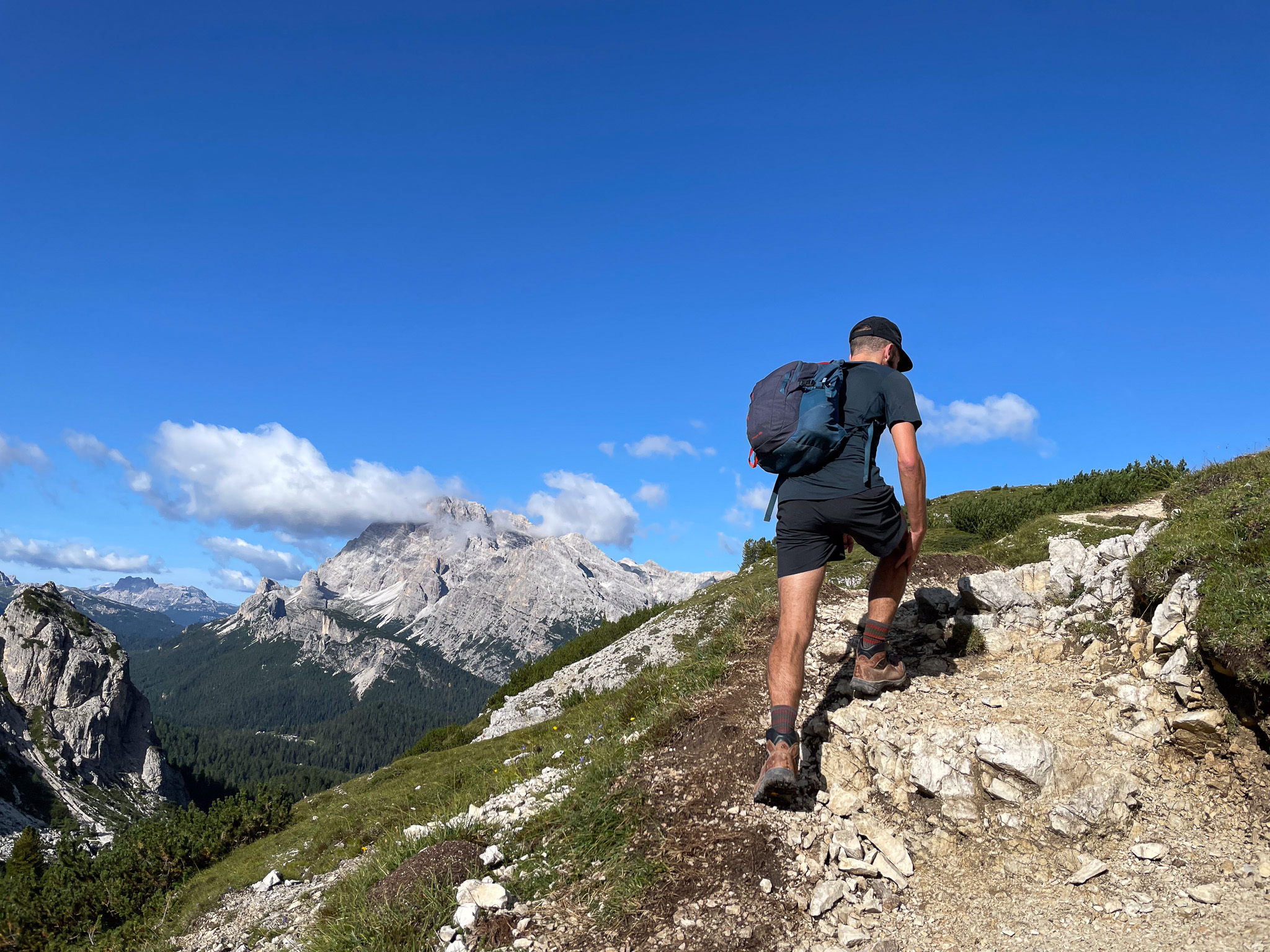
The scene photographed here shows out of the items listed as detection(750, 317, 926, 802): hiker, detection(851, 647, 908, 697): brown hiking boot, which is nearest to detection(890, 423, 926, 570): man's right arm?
detection(750, 317, 926, 802): hiker

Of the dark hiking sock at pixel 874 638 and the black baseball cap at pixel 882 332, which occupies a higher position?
the black baseball cap at pixel 882 332

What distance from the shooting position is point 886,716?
677 centimetres

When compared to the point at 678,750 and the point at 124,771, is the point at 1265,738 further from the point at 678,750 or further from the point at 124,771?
the point at 124,771

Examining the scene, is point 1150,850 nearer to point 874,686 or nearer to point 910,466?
point 874,686

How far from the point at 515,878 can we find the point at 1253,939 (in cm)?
524

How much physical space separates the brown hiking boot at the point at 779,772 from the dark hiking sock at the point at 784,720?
4cm

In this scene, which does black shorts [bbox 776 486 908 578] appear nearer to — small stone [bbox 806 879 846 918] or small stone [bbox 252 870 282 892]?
small stone [bbox 806 879 846 918]

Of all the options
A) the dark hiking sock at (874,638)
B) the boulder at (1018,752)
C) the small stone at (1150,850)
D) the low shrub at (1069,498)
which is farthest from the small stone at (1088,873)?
the low shrub at (1069,498)

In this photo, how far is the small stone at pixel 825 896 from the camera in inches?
201

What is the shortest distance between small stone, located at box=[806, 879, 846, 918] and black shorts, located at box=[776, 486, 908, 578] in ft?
8.03

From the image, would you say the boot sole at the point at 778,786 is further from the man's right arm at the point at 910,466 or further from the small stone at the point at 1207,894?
the small stone at the point at 1207,894

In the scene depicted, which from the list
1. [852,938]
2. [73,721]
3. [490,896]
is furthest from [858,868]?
[73,721]

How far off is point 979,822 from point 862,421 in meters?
3.53

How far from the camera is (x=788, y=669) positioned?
5914 millimetres
